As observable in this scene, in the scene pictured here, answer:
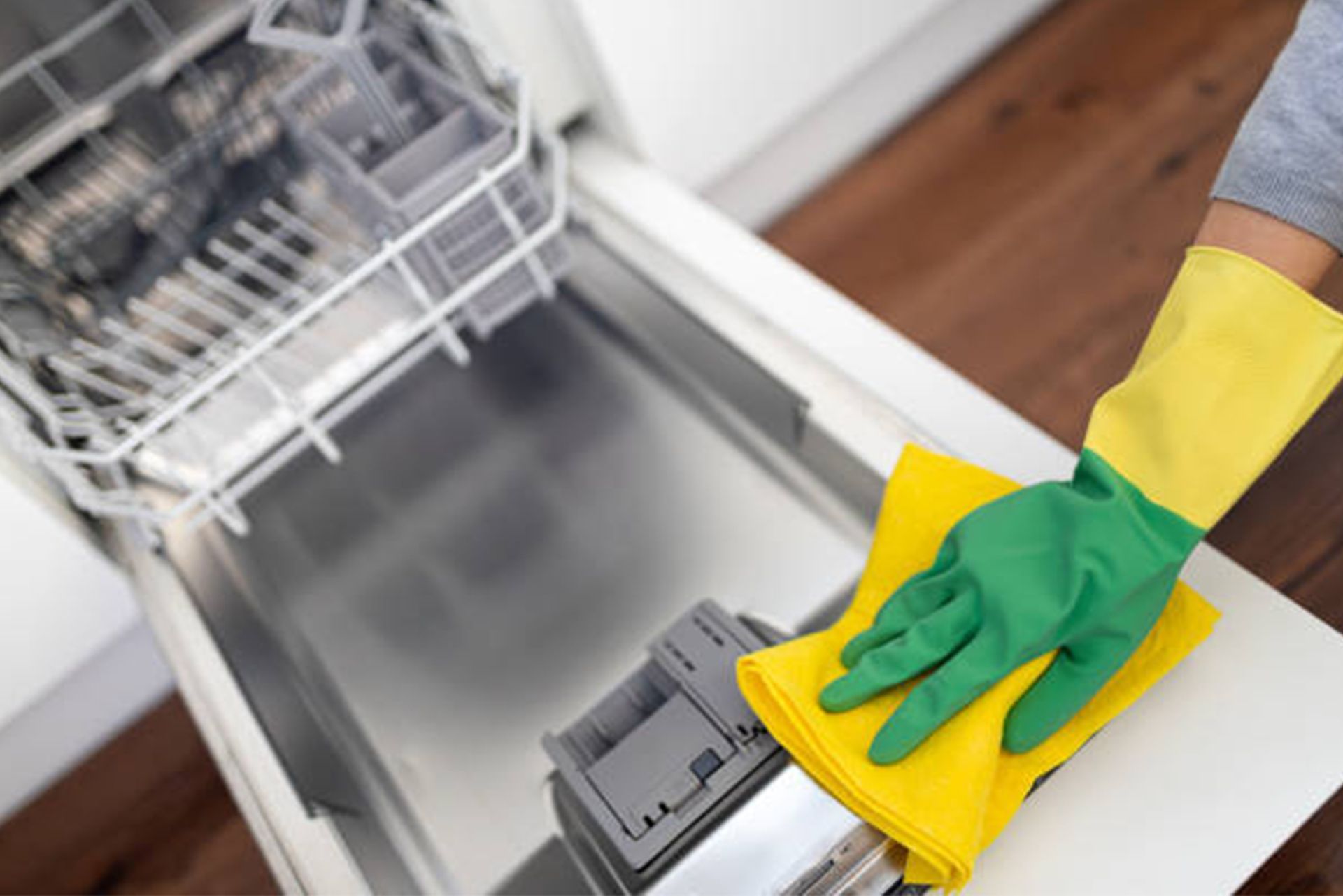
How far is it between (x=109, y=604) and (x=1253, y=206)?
0.93 metres

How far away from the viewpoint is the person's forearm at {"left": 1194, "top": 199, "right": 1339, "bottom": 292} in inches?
19.7

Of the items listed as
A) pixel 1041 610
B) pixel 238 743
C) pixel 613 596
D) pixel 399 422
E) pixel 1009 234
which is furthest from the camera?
pixel 1009 234

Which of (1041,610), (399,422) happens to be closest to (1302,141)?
(1041,610)

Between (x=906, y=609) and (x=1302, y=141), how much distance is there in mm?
332

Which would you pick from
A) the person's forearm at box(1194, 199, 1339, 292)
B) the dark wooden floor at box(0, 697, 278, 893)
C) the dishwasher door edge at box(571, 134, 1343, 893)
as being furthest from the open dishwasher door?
the dark wooden floor at box(0, 697, 278, 893)

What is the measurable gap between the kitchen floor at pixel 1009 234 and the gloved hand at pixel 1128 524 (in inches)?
12.1

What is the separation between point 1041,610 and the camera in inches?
18.0

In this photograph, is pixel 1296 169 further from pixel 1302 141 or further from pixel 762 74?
pixel 762 74

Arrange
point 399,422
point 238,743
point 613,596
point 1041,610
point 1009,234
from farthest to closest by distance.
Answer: point 1009,234 < point 399,422 < point 613,596 < point 238,743 < point 1041,610

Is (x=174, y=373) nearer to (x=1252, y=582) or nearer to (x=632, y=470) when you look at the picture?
(x=632, y=470)

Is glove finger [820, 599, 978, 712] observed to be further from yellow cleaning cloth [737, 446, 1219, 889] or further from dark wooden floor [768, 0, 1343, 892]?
dark wooden floor [768, 0, 1343, 892]

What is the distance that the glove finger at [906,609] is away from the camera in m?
0.51

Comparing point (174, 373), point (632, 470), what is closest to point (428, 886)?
point (632, 470)

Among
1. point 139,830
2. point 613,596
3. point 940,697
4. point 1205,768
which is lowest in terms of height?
point 1205,768
